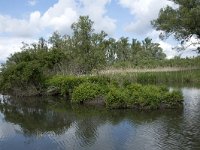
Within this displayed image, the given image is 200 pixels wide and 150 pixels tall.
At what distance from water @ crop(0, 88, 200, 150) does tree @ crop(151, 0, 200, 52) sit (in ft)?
33.6

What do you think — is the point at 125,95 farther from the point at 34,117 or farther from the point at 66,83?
the point at 66,83

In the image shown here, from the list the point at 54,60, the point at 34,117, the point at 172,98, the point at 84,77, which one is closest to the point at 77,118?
the point at 34,117

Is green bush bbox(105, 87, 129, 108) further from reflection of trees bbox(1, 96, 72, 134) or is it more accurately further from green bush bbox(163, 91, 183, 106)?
reflection of trees bbox(1, 96, 72, 134)

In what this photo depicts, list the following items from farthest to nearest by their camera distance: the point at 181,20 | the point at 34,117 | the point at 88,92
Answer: the point at 181,20, the point at 88,92, the point at 34,117

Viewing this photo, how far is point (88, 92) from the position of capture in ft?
69.9

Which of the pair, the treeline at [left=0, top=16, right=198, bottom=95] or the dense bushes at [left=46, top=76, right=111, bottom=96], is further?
the treeline at [left=0, top=16, right=198, bottom=95]

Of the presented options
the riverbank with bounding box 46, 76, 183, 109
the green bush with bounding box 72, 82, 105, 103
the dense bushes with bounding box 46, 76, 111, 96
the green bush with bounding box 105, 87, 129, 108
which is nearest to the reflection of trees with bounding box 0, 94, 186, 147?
the green bush with bounding box 105, 87, 129, 108

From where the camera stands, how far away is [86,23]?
36.9 metres

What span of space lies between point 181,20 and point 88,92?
13.1 metres

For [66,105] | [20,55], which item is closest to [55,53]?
[20,55]

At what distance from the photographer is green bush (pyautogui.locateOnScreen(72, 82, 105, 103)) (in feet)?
68.9

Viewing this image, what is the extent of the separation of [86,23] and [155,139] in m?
25.5

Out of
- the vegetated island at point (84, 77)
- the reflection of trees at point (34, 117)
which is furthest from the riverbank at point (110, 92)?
the reflection of trees at point (34, 117)

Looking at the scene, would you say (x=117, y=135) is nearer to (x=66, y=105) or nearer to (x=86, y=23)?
(x=66, y=105)
